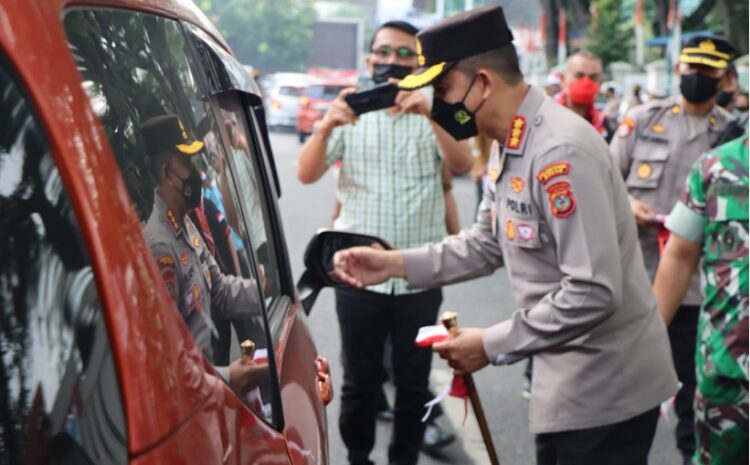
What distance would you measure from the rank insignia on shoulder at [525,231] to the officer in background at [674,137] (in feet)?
7.53

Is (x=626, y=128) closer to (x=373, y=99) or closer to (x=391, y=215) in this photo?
(x=391, y=215)

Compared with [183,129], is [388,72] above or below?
below

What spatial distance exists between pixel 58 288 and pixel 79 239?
53 millimetres

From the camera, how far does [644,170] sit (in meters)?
5.15

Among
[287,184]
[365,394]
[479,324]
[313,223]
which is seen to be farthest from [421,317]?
[287,184]

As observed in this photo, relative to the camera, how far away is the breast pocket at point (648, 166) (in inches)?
200

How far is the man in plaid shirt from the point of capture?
4.31m

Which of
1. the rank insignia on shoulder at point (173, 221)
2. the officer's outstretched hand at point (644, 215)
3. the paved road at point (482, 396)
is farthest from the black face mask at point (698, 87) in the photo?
the rank insignia on shoulder at point (173, 221)

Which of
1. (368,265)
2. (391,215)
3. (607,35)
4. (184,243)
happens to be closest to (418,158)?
(391,215)

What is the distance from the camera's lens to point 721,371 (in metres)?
3.18

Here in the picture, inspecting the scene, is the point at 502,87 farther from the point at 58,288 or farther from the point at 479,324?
the point at 479,324

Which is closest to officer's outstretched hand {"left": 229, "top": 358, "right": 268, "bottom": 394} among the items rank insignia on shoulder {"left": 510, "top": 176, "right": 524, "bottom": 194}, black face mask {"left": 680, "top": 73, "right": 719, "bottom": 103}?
rank insignia on shoulder {"left": 510, "top": 176, "right": 524, "bottom": 194}

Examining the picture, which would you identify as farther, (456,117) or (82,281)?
(456,117)

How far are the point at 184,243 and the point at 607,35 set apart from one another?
39827 mm
